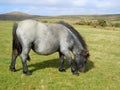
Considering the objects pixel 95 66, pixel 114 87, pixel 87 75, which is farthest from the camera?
pixel 95 66

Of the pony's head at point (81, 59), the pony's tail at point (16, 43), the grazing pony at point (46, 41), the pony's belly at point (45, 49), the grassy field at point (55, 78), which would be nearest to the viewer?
the grassy field at point (55, 78)

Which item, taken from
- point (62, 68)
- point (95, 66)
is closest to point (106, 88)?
point (62, 68)

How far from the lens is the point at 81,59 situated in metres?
11.2

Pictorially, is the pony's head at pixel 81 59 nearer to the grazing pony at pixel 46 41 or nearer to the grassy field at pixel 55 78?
the grazing pony at pixel 46 41

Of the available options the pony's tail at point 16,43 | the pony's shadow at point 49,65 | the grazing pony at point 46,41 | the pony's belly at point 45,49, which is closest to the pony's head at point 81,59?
the grazing pony at point 46,41

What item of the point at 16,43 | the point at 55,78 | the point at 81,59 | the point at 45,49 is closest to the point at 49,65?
the point at 81,59

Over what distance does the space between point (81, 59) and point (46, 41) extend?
75.6 inches

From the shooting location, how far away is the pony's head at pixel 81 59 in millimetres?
11125

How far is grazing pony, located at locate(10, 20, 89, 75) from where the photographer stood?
10000 mm

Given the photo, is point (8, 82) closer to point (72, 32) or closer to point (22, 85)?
point (22, 85)

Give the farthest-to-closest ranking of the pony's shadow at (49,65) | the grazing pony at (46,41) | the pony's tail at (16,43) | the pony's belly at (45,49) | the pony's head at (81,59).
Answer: the pony's shadow at (49,65)
the pony's head at (81,59)
the pony's belly at (45,49)
the pony's tail at (16,43)
the grazing pony at (46,41)

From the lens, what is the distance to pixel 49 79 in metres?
10.0

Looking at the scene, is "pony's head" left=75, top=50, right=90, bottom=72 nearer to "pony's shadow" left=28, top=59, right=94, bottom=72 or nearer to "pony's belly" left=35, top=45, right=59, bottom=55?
"pony's shadow" left=28, top=59, right=94, bottom=72

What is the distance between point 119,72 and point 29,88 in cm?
491
